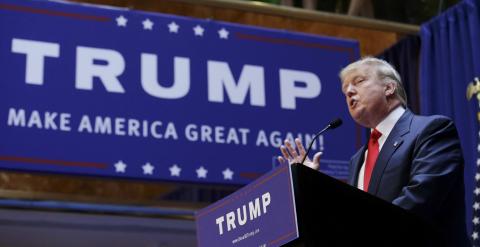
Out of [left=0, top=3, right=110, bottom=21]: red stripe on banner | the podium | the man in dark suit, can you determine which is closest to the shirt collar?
the man in dark suit

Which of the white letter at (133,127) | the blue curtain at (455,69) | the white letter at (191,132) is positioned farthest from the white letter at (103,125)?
the blue curtain at (455,69)

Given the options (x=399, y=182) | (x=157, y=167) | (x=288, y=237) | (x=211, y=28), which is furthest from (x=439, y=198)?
(x=211, y=28)

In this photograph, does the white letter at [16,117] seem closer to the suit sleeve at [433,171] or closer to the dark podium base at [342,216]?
the suit sleeve at [433,171]

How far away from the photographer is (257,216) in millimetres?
2836

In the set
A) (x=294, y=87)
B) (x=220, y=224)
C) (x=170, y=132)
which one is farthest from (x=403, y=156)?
(x=294, y=87)

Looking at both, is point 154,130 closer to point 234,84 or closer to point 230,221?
point 234,84

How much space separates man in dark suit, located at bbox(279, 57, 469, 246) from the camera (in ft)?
9.59

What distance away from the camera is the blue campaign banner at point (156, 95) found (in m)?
5.61

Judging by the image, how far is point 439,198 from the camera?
2.94m

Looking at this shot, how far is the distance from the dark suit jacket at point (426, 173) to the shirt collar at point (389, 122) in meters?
0.07

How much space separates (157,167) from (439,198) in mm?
3033

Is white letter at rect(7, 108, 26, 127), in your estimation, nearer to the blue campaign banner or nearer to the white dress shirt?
the blue campaign banner

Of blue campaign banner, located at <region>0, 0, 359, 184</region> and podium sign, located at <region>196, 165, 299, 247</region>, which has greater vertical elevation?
blue campaign banner, located at <region>0, 0, 359, 184</region>

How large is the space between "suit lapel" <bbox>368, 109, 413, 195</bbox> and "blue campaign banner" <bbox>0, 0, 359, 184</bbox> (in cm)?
266
